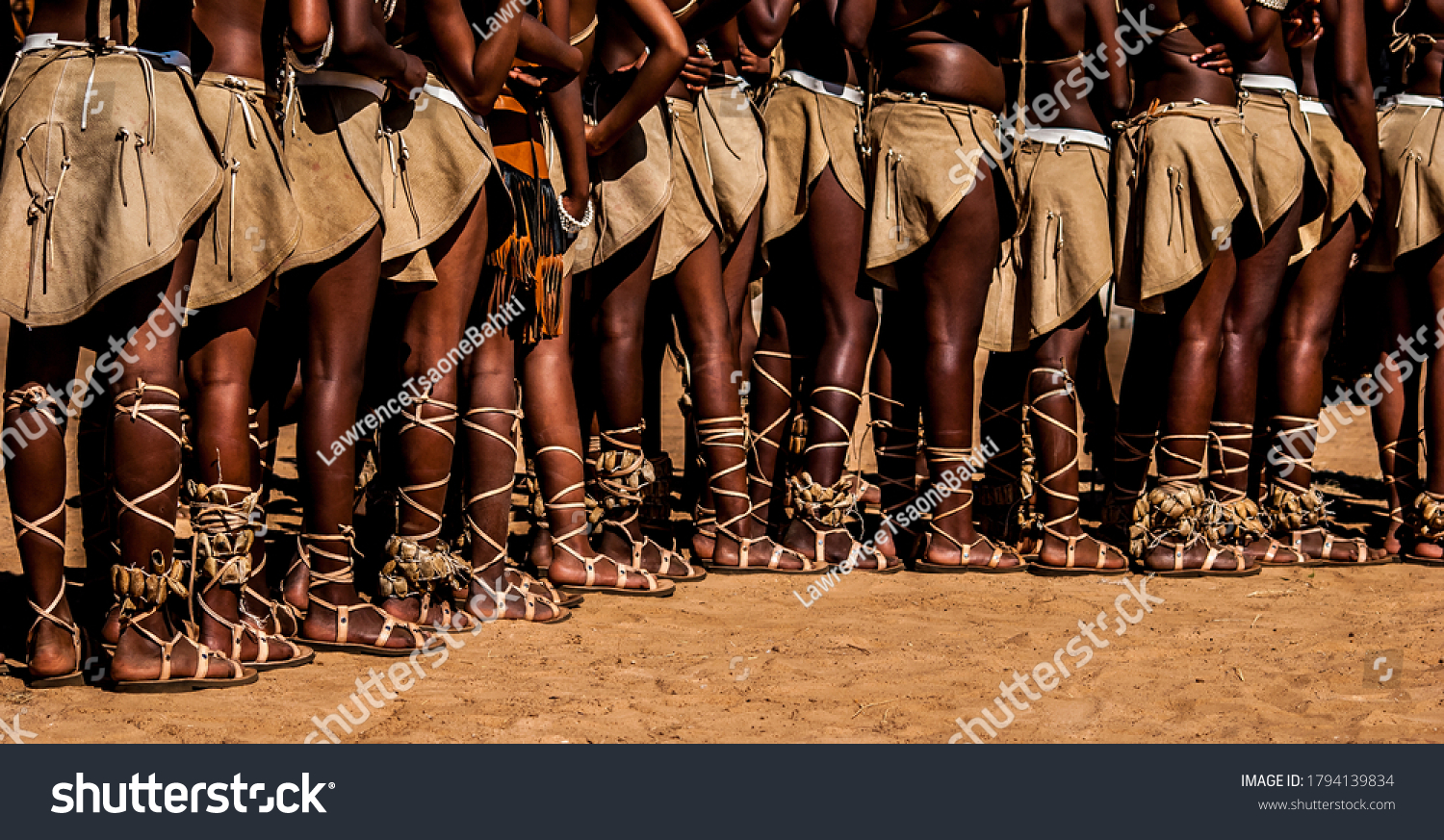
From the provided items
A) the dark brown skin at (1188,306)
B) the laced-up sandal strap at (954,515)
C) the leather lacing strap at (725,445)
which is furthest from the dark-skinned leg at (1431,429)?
the leather lacing strap at (725,445)

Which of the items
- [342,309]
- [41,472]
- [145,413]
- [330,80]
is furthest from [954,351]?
[41,472]

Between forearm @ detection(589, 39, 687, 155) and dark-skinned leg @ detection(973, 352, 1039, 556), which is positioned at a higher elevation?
forearm @ detection(589, 39, 687, 155)

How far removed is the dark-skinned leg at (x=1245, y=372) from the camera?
5.73 meters

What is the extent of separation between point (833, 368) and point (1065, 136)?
125 cm

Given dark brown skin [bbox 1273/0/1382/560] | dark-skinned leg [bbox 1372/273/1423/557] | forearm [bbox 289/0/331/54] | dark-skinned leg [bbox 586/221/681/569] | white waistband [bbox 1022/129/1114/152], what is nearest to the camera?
forearm [bbox 289/0/331/54]

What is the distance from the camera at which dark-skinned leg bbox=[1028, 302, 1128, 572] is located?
18.4ft

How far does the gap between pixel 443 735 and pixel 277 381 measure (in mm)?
2023

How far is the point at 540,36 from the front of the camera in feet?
13.6

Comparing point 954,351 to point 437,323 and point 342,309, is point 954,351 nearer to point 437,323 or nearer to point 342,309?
point 437,323

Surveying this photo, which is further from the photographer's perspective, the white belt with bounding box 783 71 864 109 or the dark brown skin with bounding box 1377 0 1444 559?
the dark brown skin with bounding box 1377 0 1444 559

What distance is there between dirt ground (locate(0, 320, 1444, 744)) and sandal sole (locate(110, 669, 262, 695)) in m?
0.04

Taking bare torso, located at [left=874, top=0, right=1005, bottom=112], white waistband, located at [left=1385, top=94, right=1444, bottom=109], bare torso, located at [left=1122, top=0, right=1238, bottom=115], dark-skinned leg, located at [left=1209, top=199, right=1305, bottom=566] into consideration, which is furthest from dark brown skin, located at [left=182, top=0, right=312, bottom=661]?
white waistband, located at [left=1385, top=94, right=1444, bottom=109]

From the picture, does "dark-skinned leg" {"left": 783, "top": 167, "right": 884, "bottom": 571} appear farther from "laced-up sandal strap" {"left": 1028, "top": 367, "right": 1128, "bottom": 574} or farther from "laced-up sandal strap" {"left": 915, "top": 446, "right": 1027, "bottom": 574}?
"laced-up sandal strap" {"left": 1028, "top": 367, "right": 1128, "bottom": 574}

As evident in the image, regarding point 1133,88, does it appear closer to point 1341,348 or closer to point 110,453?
point 1341,348
